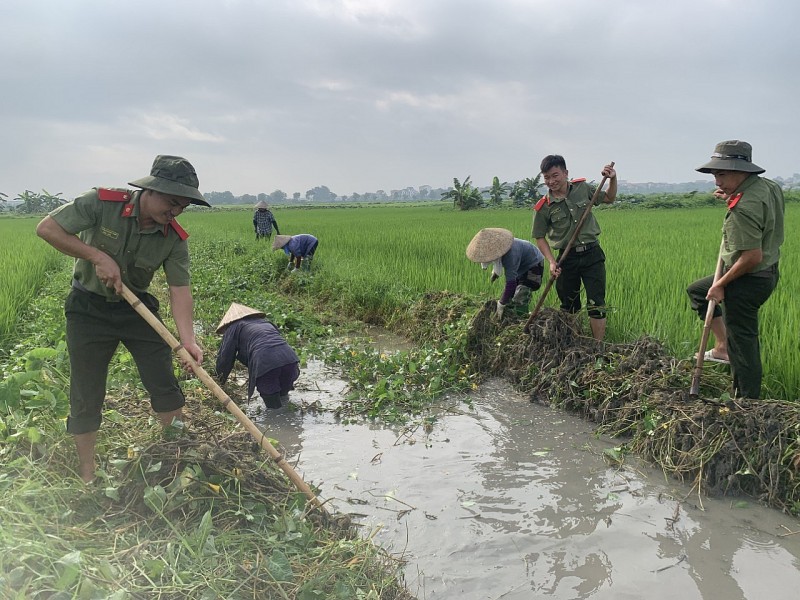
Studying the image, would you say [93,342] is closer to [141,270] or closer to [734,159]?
[141,270]

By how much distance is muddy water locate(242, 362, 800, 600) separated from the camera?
2250 millimetres

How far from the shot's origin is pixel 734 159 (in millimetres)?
3025

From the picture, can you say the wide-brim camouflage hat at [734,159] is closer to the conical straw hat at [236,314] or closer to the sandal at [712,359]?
the sandal at [712,359]

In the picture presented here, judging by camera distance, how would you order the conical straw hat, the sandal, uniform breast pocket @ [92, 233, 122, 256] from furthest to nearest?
the conical straw hat < the sandal < uniform breast pocket @ [92, 233, 122, 256]

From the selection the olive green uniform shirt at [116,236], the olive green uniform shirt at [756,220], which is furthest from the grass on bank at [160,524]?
the olive green uniform shirt at [756,220]

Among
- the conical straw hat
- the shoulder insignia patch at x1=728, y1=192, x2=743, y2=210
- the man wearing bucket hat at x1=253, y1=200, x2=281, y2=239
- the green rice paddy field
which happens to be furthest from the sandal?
the man wearing bucket hat at x1=253, y1=200, x2=281, y2=239

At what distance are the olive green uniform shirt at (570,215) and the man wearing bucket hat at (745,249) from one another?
1.22 m

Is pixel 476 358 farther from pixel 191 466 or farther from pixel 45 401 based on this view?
pixel 45 401

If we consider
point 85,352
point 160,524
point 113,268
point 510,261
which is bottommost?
point 160,524

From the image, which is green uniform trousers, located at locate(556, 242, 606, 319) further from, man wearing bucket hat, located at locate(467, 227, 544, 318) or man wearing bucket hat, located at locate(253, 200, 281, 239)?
man wearing bucket hat, located at locate(253, 200, 281, 239)

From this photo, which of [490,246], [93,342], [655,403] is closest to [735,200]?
[655,403]

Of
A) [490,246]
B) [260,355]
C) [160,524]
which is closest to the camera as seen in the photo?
[160,524]

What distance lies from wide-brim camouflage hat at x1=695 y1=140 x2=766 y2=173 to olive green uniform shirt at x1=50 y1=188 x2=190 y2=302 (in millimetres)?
3000

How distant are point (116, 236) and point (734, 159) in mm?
3333
